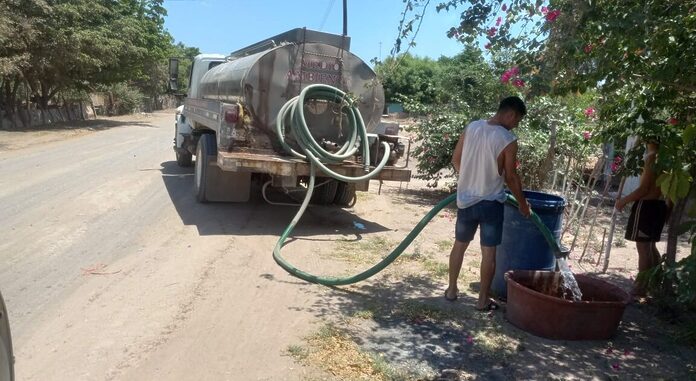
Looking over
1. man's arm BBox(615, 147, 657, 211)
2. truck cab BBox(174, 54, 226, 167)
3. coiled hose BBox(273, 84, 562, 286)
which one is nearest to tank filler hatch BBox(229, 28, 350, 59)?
coiled hose BBox(273, 84, 562, 286)

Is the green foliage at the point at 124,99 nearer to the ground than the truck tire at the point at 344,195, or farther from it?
farther from it

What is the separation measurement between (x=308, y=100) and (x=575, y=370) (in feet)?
16.4

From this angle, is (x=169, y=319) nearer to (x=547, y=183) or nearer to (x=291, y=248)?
(x=291, y=248)

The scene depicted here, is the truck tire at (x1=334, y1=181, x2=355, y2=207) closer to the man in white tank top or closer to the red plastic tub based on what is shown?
the man in white tank top

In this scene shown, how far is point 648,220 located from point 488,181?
1862 millimetres

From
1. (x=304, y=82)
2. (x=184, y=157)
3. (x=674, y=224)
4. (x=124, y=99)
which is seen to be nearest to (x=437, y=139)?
(x=304, y=82)

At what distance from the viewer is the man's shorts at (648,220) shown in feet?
17.9

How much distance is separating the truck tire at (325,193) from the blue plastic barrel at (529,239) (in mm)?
3966

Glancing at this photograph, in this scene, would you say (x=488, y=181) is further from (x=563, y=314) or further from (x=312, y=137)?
(x=312, y=137)

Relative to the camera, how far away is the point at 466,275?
235 inches

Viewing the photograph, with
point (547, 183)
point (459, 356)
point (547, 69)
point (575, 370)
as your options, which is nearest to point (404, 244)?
point (459, 356)

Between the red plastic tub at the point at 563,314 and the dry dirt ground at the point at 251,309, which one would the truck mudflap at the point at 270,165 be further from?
the red plastic tub at the point at 563,314

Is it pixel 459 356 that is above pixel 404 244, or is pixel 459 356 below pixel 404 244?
below

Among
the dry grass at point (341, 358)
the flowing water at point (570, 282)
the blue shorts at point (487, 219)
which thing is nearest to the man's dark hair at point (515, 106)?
the blue shorts at point (487, 219)
